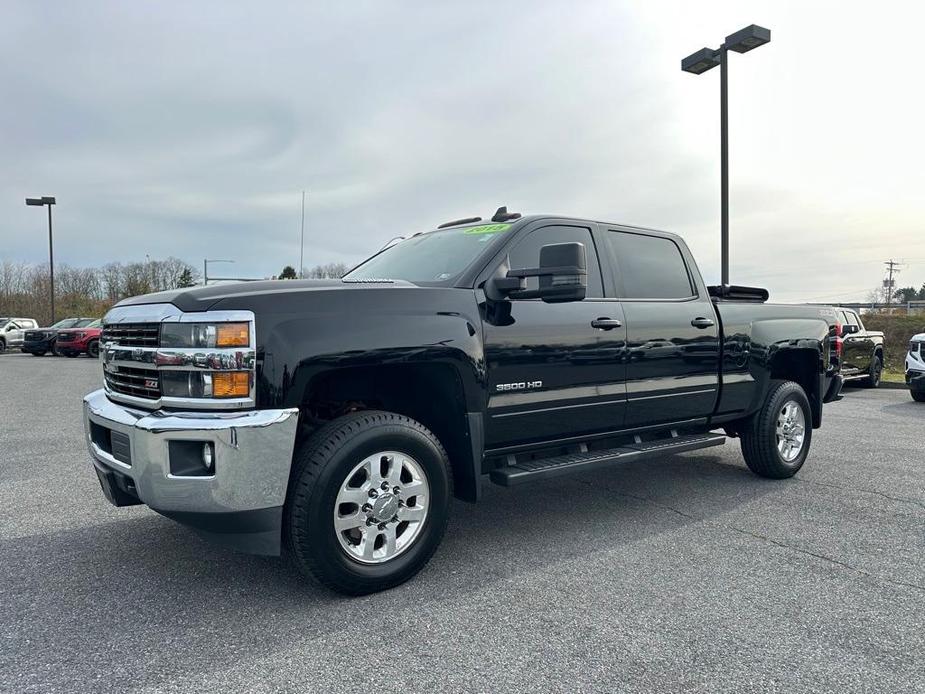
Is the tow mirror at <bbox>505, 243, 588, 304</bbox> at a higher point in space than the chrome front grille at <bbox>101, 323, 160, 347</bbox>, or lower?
higher

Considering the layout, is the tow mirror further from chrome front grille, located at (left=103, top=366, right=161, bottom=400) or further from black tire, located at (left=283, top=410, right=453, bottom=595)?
chrome front grille, located at (left=103, top=366, right=161, bottom=400)

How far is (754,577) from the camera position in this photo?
11.7ft

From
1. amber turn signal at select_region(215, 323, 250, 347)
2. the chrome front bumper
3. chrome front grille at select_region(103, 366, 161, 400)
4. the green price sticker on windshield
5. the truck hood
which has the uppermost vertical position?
the green price sticker on windshield

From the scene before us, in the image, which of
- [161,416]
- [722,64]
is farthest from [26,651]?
[722,64]

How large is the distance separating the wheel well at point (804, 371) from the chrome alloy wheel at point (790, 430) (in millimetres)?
323

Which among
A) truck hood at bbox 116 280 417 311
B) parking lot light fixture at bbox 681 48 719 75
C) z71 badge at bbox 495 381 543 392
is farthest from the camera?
parking lot light fixture at bbox 681 48 719 75

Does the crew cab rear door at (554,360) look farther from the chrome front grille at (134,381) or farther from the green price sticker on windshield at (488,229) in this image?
the chrome front grille at (134,381)

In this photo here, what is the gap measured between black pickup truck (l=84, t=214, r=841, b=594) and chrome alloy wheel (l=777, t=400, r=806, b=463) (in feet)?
2.73

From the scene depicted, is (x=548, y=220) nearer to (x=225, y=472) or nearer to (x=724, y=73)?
(x=225, y=472)

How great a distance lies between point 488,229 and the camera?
4.40 m

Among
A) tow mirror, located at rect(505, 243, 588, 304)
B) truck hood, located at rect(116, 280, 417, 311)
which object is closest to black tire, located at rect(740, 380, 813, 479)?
tow mirror, located at rect(505, 243, 588, 304)

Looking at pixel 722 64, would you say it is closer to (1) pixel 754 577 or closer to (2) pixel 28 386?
(1) pixel 754 577

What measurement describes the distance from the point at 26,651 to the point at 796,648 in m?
3.06

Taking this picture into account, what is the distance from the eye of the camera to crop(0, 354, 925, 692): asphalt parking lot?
2.62m
